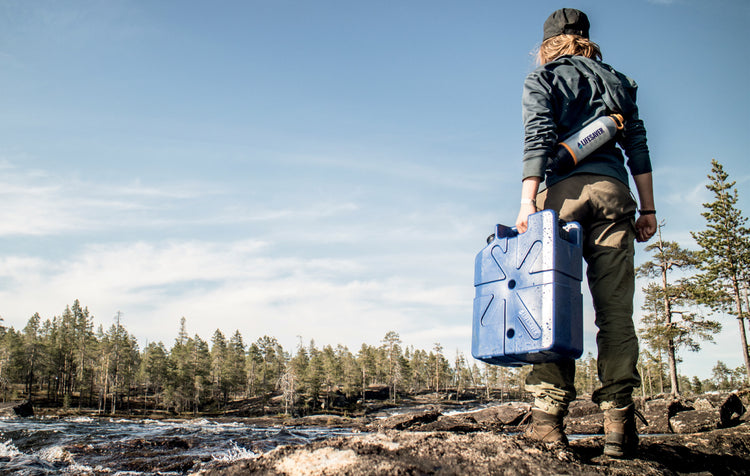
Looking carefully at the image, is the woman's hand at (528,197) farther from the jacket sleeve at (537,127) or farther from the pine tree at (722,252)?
the pine tree at (722,252)

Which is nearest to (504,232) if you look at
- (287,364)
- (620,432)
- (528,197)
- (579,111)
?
(528,197)

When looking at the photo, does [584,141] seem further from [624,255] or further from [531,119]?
[624,255]

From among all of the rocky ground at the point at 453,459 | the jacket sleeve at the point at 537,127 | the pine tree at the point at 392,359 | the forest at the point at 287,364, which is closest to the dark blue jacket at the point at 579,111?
the jacket sleeve at the point at 537,127

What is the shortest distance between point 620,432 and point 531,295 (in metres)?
1.06

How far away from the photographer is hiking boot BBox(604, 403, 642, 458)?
2.89 m

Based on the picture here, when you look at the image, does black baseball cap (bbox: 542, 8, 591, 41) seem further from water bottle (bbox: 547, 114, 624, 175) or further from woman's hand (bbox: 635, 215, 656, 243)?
woman's hand (bbox: 635, 215, 656, 243)

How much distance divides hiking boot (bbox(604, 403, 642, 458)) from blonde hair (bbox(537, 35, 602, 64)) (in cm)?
279

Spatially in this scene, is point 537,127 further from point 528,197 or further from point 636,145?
point 636,145

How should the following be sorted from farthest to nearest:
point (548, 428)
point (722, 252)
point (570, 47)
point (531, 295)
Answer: point (722, 252)
point (570, 47)
point (548, 428)
point (531, 295)

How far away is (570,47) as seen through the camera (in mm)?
3852

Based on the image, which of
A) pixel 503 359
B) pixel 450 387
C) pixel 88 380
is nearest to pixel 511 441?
pixel 503 359

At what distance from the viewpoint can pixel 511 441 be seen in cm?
255

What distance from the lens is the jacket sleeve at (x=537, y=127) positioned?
329cm

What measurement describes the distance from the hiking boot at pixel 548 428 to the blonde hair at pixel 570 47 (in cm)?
288
